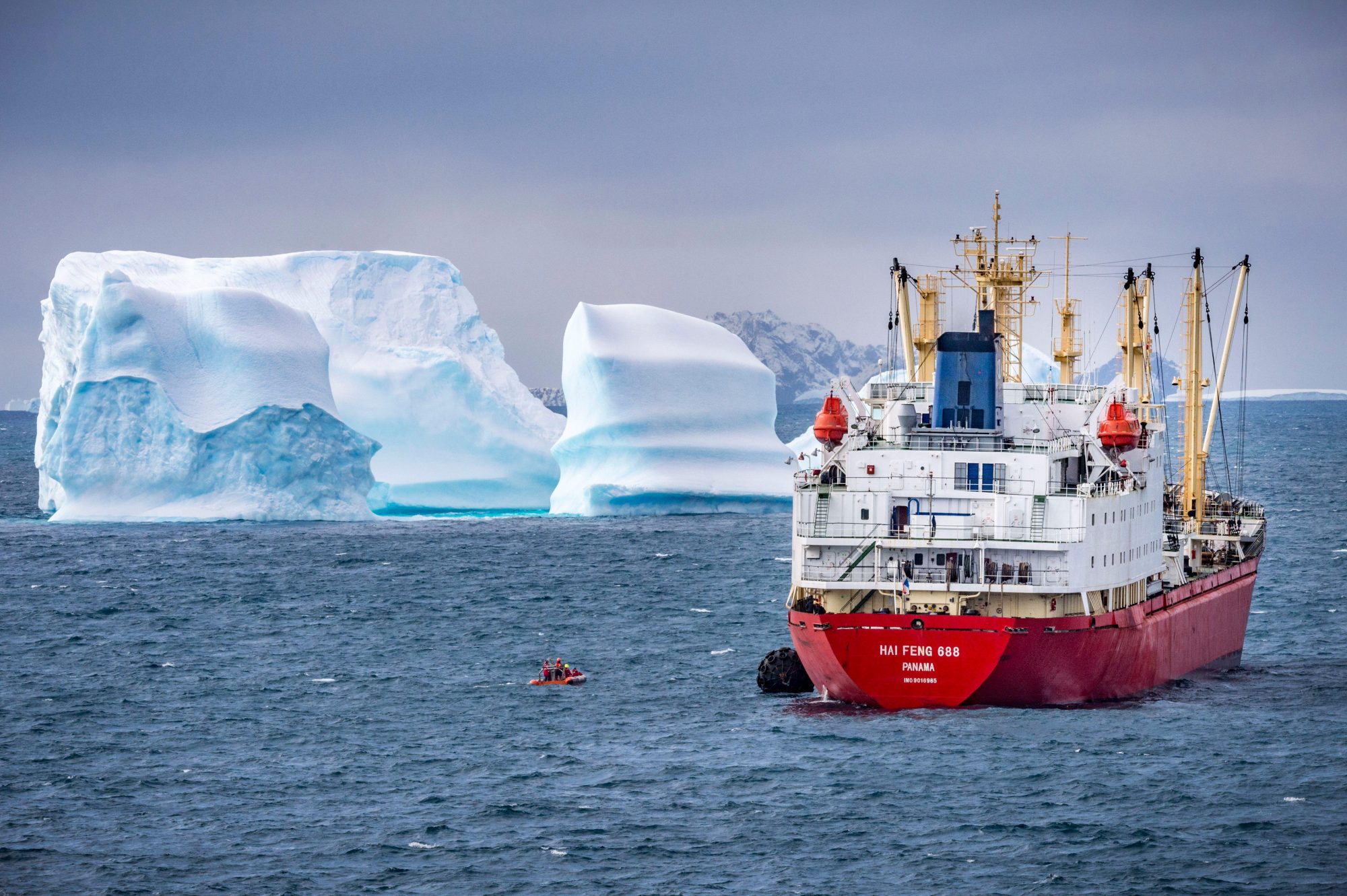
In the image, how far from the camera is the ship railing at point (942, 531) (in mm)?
35000

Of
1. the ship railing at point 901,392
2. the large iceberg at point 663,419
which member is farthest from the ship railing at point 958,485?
the large iceberg at point 663,419

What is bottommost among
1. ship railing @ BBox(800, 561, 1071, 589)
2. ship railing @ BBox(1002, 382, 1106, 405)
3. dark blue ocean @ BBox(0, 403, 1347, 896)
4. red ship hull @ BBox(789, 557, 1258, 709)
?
dark blue ocean @ BBox(0, 403, 1347, 896)

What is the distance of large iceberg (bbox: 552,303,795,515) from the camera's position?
8106 centimetres

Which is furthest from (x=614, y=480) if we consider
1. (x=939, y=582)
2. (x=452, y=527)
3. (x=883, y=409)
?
(x=939, y=582)

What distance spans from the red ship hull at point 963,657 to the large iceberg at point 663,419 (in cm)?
4525

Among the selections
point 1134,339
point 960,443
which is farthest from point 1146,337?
point 960,443

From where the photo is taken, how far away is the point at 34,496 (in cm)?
10662

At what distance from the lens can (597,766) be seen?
32094 millimetres

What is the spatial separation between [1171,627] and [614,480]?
4527 cm

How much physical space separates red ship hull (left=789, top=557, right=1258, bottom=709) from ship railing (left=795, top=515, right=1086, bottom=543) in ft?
5.86

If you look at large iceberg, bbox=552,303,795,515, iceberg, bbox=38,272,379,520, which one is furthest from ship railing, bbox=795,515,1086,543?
large iceberg, bbox=552,303,795,515

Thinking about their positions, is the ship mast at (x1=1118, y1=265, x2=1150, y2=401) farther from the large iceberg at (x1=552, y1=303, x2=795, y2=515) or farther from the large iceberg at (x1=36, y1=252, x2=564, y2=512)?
the large iceberg at (x1=36, y1=252, x2=564, y2=512)

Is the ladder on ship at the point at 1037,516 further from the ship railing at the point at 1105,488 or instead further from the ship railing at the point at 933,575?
the ship railing at the point at 1105,488

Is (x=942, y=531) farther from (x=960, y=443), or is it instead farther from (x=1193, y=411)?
(x=1193, y=411)
